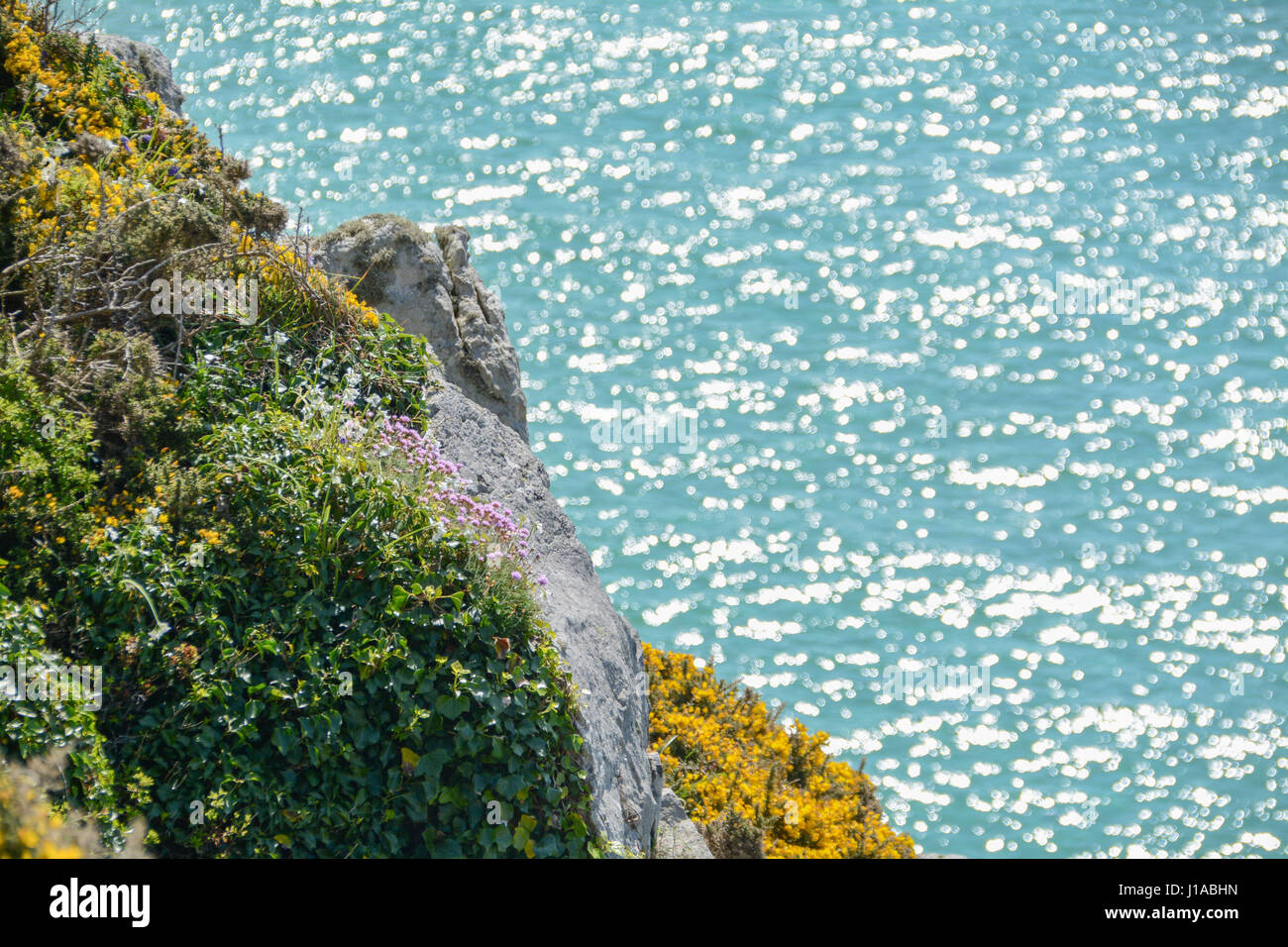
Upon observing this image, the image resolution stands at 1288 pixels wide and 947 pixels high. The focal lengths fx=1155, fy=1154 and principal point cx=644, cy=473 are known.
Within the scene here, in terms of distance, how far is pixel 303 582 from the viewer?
20.4 ft

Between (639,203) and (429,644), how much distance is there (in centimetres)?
1805

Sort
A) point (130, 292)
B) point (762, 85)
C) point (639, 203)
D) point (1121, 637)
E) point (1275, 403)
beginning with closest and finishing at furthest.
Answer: point (130, 292) < point (1121, 637) < point (1275, 403) < point (639, 203) < point (762, 85)

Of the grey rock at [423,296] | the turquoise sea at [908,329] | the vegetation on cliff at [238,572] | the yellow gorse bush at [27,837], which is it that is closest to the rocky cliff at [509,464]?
the grey rock at [423,296]

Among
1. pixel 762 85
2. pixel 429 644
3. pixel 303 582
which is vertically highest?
pixel 762 85

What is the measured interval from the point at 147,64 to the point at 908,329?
14148mm

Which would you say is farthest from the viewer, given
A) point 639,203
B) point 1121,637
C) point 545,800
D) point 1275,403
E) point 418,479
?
point 639,203

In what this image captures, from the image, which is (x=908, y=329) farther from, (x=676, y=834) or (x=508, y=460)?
(x=676, y=834)

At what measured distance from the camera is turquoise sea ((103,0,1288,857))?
48.9 feet

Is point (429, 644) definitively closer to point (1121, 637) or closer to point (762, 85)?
point (1121, 637)

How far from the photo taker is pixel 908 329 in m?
20.8

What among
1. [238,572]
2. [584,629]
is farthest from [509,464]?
[238,572]

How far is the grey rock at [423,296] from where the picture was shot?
8.79 metres

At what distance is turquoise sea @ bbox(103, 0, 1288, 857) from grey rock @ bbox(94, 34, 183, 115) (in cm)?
858
